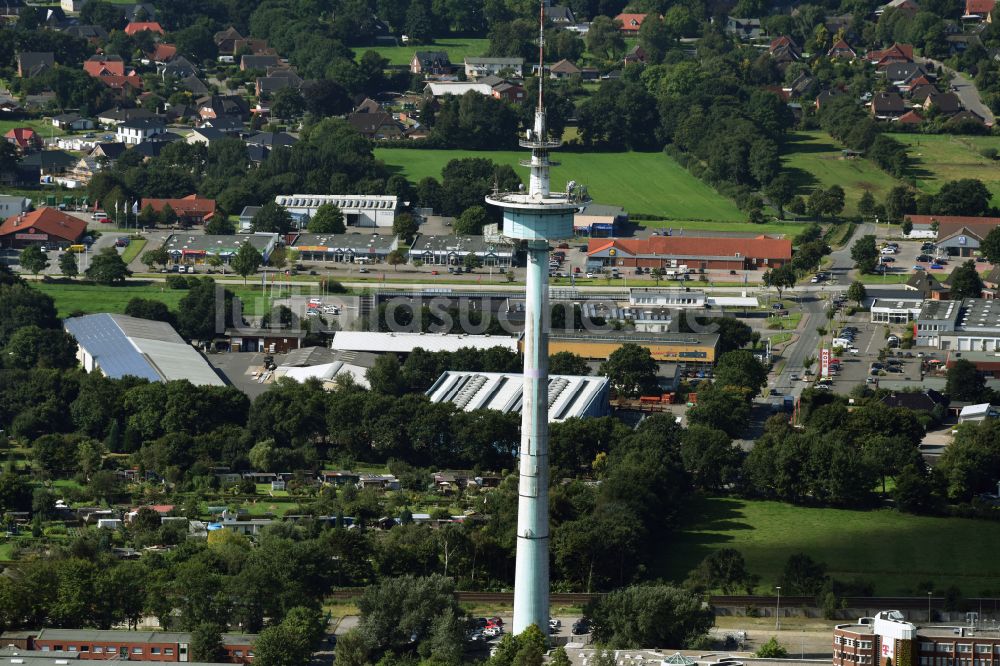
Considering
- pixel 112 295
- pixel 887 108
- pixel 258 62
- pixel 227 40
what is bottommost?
pixel 112 295

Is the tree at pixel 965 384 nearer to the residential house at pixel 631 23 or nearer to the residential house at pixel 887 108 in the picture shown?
the residential house at pixel 887 108

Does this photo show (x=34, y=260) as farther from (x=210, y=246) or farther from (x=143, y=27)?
(x=143, y=27)

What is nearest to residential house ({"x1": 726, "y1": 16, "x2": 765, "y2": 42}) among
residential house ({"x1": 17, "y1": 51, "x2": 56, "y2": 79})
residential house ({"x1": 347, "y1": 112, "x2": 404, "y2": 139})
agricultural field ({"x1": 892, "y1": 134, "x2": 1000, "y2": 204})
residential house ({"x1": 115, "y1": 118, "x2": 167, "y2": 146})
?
agricultural field ({"x1": 892, "y1": 134, "x2": 1000, "y2": 204})

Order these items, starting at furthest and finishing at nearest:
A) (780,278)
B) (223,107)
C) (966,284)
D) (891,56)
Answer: (891,56) → (223,107) → (780,278) → (966,284)

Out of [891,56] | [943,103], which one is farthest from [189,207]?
[891,56]

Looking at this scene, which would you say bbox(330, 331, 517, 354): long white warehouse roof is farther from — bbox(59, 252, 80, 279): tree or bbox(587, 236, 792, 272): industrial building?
bbox(59, 252, 80, 279): tree

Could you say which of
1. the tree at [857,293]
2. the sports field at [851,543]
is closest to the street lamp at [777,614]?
the sports field at [851,543]

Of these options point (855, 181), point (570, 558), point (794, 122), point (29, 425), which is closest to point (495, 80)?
point (794, 122)
